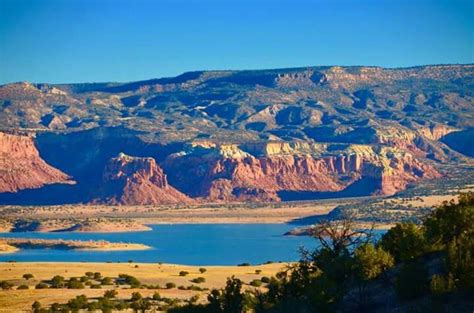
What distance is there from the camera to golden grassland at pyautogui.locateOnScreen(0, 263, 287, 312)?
63.3 m

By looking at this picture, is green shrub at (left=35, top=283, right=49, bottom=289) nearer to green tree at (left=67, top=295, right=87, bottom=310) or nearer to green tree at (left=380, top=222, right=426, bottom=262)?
green tree at (left=67, top=295, right=87, bottom=310)

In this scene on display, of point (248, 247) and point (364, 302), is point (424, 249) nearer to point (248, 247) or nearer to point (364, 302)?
point (364, 302)

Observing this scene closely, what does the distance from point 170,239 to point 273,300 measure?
415ft

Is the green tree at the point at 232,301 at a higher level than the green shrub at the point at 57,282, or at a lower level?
higher

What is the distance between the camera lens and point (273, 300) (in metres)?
45.9

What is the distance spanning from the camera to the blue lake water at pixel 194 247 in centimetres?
12238

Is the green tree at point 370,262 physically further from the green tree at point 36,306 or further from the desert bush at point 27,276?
the desert bush at point 27,276

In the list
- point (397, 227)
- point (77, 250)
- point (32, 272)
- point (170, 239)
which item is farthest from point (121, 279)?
point (170, 239)

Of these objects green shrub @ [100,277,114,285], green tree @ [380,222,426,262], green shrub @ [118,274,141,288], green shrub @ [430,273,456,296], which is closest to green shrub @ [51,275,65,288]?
green shrub @ [100,277,114,285]

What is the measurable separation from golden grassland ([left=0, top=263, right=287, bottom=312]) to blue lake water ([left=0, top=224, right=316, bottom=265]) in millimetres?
27495

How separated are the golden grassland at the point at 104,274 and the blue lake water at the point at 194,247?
27.5 m

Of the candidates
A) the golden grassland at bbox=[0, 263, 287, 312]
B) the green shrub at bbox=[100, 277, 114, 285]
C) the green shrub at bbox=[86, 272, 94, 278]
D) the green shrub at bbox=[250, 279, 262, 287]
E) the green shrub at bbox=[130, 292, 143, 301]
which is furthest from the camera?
the green shrub at bbox=[86, 272, 94, 278]

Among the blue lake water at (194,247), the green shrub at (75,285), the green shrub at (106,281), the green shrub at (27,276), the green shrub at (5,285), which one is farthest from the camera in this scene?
the blue lake water at (194,247)

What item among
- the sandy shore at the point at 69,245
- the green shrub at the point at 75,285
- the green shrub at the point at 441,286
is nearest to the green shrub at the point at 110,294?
the green shrub at the point at 75,285
